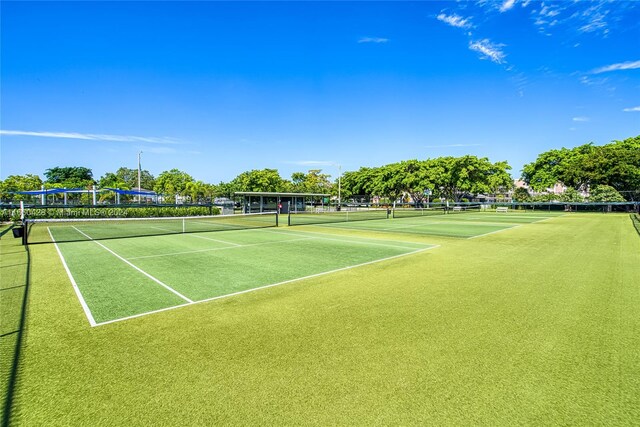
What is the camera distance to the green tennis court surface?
683 centimetres

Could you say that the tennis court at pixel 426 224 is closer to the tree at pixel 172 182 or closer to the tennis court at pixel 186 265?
the tennis court at pixel 186 265

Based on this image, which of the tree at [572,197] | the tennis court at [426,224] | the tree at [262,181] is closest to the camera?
the tennis court at [426,224]

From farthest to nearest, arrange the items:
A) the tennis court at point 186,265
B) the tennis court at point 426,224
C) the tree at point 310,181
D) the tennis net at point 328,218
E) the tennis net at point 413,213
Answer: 1. the tree at point 310,181
2. the tennis net at point 413,213
3. the tennis net at point 328,218
4. the tennis court at point 426,224
5. the tennis court at point 186,265

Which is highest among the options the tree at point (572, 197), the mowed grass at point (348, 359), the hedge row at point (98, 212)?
the tree at point (572, 197)

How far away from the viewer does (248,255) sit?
1192 cm

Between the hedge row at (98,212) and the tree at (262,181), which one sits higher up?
the tree at (262,181)

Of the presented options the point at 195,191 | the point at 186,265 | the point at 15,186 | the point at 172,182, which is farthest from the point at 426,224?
the point at 15,186

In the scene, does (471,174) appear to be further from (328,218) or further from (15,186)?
(15,186)

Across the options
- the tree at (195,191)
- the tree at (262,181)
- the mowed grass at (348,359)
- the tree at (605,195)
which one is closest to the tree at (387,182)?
the tree at (262,181)

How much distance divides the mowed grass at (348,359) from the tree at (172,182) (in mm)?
68333

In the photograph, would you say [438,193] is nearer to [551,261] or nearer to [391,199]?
[391,199]

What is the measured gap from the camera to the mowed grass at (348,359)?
315 cm

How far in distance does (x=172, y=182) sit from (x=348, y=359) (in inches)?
3093

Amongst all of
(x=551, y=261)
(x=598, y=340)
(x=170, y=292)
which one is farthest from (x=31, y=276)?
(x=551, y=261)
